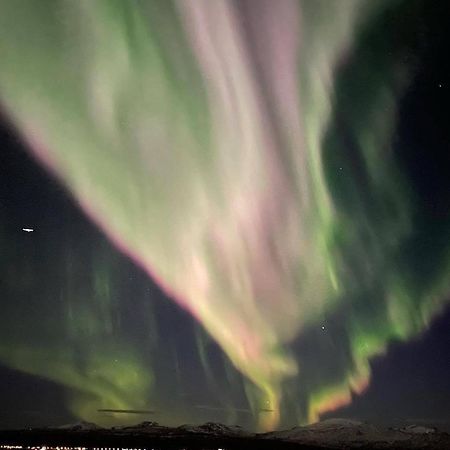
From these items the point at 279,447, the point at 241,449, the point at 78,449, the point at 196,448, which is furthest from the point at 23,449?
the point at 279,447

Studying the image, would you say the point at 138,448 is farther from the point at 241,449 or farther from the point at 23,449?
the point at 23,449

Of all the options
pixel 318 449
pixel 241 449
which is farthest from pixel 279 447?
pixel 318 449

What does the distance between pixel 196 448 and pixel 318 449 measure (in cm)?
4031

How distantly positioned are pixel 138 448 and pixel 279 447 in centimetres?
5295

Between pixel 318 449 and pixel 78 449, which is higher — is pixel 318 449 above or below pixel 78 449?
below

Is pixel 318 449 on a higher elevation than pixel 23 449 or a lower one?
lower

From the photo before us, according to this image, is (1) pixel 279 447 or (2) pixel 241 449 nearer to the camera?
(2) pixel 241 449

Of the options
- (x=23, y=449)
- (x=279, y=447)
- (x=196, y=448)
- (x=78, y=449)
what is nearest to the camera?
(x=23, y=449)

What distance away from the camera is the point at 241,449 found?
569 ft

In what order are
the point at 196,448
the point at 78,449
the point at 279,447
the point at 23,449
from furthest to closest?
the point at 279,447 < the point at 196,448 < the point at 78,449 < the point at 23,449

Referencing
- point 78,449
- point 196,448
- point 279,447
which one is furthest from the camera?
point 279,447

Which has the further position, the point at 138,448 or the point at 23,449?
the point at 138,448

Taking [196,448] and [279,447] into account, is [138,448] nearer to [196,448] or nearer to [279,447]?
[196,448]

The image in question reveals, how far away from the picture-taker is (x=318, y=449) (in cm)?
15650
